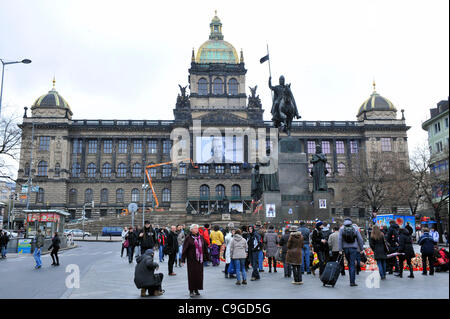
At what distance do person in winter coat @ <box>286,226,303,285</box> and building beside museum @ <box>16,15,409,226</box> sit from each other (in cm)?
6055

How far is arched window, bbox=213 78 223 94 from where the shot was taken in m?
83.1

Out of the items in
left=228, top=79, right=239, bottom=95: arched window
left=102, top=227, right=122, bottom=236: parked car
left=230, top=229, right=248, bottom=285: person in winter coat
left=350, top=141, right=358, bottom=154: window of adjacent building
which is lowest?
left=102, top=227, right=122, bottom=236: parked car

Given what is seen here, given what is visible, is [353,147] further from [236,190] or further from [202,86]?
[202,86]

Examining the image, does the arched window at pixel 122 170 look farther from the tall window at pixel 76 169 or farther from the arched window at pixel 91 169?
the tall window at pixel 76 169

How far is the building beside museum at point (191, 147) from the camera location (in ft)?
251

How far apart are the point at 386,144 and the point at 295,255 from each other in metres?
76.0

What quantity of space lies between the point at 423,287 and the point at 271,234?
545 centimetres

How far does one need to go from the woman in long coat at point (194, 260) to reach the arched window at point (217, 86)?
240ft

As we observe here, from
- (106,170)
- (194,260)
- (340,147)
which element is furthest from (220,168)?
(194,260)

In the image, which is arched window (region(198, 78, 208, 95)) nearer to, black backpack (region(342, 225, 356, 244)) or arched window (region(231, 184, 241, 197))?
arched window (region(231, 184, 241, 197))

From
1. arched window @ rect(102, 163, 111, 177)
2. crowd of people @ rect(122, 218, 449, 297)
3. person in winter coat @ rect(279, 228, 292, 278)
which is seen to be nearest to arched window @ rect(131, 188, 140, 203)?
arched window @ rect(102, 163, 111, 177)

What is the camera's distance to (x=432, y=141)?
6222 centimetres

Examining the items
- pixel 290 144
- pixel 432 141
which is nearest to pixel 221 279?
pixel 290 144

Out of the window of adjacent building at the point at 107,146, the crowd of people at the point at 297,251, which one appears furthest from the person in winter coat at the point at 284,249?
the window of adjacent building at the point at 107,146
